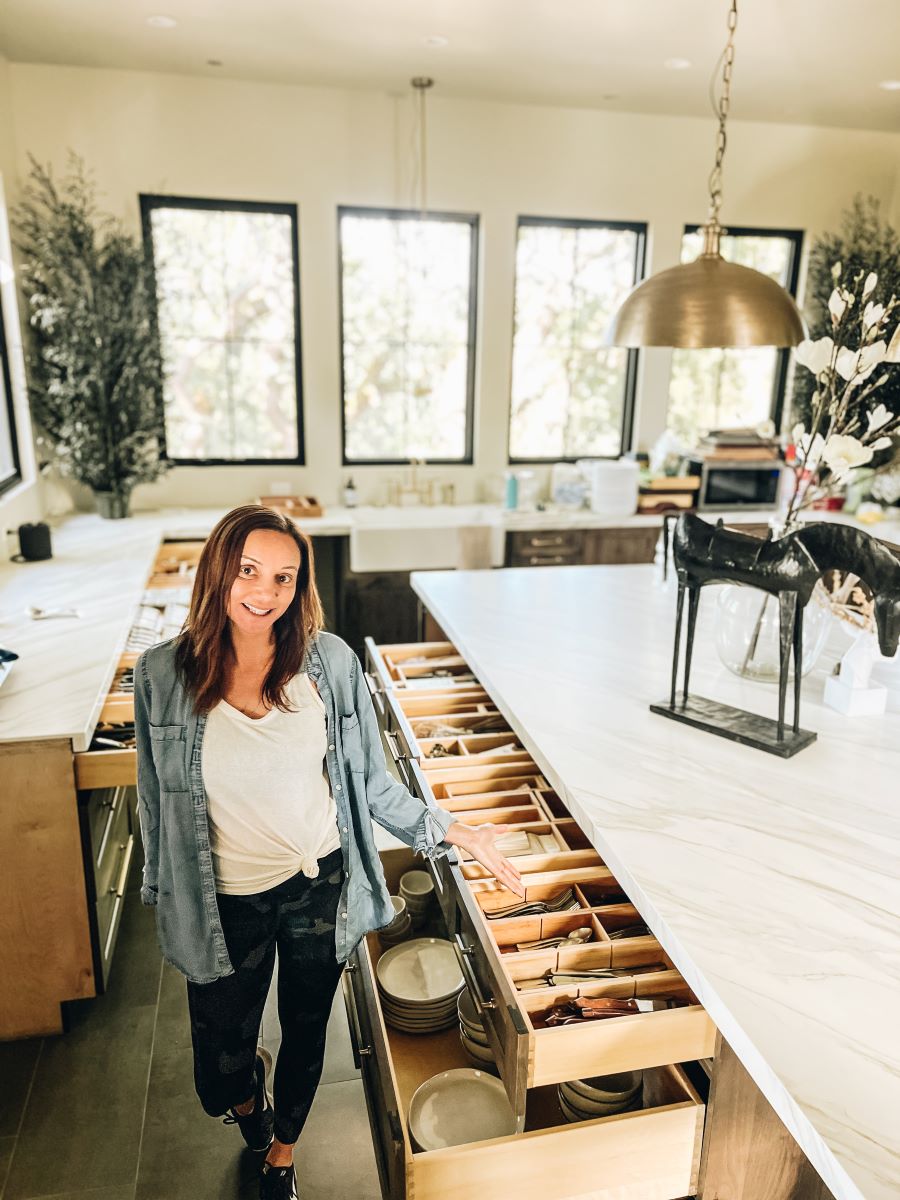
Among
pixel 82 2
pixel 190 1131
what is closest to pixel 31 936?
pixel 190 1131

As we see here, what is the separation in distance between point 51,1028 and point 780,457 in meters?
4.59

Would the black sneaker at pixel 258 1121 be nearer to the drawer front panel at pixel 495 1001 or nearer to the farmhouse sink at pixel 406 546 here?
the drawer front panel at pixel 495 1001

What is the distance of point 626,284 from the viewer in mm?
5285

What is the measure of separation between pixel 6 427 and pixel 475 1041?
356 centimetres

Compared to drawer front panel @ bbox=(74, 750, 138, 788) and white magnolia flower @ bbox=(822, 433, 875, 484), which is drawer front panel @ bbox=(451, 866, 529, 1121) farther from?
white magnolia flower @ bbox=(822, 433, 875, 484)

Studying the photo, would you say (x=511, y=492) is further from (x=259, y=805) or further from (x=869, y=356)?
(x=259, y=805)

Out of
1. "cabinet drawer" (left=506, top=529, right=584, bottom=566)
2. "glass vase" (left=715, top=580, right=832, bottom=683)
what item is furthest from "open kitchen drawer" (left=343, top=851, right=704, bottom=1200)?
"cabinet drawer" (left=506, top=529, right=584, bottom=566)

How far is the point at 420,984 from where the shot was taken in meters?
1.90

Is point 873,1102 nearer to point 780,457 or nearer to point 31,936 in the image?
point 31,936

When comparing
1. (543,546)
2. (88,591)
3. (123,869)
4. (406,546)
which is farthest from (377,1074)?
(543,546)

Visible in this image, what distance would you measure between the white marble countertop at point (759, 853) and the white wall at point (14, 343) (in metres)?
2.72

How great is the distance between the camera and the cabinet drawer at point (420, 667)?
2496 millimetres

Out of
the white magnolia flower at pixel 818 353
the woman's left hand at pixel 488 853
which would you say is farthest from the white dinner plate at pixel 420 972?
the white magnolia flower at pixel 818 353

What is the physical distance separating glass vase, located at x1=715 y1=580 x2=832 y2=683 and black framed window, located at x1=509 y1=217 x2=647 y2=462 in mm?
3320
